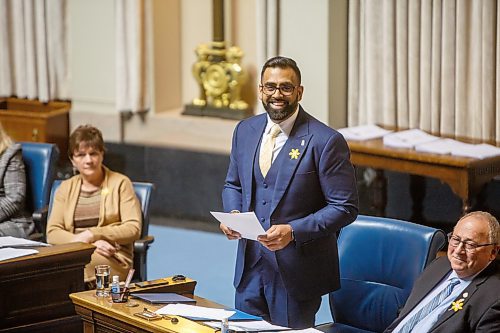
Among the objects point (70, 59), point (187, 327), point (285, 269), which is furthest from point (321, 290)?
point (70, 59)

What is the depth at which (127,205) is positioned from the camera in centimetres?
617

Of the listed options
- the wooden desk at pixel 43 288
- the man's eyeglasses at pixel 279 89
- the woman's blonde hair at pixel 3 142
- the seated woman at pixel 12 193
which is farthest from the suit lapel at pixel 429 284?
the woman's blonde hair at pixel 3 142

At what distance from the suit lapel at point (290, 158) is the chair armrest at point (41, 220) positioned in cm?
235

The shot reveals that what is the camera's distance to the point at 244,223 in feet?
15.0

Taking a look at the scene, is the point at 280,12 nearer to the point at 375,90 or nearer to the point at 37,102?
the point at 375,90

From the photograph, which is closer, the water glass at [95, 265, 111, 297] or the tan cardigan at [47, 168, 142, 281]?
the water glass at [95, 265, 111, 297]

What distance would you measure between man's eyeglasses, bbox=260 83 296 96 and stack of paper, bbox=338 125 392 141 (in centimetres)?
303

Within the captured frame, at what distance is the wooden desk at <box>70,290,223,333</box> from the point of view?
4363 mm

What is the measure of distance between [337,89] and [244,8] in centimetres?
144

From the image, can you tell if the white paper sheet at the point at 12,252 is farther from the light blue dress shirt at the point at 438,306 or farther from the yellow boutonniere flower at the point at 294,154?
the light blue dress shirt at the point at 438,306

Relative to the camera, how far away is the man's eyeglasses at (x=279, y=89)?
182 inches

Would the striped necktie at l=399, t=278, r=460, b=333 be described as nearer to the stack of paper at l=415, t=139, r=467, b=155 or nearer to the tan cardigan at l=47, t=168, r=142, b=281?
the tan cardigan at l=47, t=168, r=142, b=281

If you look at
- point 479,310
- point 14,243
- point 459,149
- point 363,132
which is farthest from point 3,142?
point 479,310

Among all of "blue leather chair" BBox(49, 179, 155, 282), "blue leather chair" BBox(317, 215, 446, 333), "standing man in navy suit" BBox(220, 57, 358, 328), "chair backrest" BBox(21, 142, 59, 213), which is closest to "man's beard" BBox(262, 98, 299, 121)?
"standing man in navy suit" BBox(220, 57, 358, 328)
